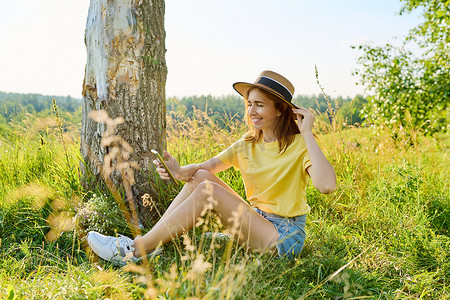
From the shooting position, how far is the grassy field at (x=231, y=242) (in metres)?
1.95

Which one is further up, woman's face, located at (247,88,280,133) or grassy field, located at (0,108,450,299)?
woman's face, located at (247,88,280,133)

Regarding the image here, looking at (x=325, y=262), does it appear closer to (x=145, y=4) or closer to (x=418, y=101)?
(x=145, y=4)

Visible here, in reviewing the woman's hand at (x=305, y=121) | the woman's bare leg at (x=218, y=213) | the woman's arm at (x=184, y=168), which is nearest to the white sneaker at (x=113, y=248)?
the woman's bare leg at (x=218, y=213)

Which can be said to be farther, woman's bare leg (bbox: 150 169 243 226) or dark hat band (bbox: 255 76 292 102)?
woman's bare leg (bbox: 150 169 243 226)

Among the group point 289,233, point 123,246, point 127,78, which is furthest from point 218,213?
point 127,78

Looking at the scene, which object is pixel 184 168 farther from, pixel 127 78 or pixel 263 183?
pixel 127 78

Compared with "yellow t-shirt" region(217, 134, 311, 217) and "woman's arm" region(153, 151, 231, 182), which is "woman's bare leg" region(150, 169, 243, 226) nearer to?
"woman's arm" region(153, 151, 231, 182)

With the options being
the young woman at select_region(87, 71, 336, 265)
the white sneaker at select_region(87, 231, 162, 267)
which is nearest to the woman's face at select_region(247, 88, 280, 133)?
the young woman at select_region(87, 71, 336, 265)

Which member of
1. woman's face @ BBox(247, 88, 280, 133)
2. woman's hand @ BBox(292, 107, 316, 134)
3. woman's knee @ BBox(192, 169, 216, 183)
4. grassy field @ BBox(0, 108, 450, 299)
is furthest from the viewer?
woman's knee @ BBox(192, 169, 216, 183)

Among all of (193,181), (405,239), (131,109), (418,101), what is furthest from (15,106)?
(418,101)

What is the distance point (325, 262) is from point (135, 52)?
231 cm

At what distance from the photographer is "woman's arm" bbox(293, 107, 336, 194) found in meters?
2.31

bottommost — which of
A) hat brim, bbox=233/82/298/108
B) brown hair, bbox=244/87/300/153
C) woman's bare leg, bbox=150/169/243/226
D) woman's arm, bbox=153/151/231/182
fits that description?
woman's bare leg, bbox=150/169/243/226

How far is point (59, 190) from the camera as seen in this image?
3.27 meters
